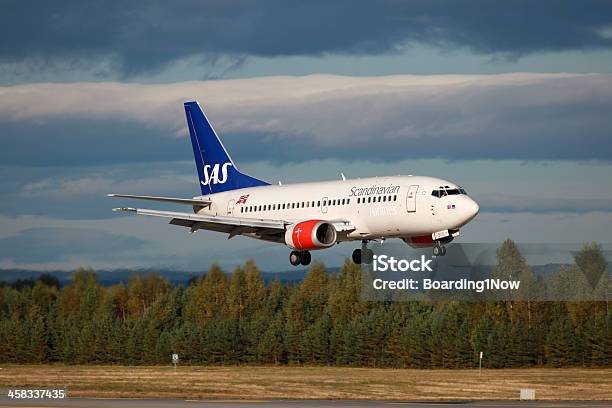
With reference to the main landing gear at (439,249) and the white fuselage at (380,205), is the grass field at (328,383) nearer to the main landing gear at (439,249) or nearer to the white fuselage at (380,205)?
the white fuselage at (380,205)

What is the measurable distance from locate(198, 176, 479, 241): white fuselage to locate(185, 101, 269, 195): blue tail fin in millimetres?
8304

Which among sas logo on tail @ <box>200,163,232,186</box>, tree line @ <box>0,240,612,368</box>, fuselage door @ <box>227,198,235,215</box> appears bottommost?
tree line @ <box>0,240,612,368</box>


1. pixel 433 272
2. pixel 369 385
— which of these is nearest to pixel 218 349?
pixel 433 272

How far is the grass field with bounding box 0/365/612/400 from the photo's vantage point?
89188 mm

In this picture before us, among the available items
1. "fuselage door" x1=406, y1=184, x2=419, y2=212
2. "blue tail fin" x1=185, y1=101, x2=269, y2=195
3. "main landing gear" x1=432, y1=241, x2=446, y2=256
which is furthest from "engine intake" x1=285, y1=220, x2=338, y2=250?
"blue tail fin" x1=185, y1=101, x2=269, y2=195

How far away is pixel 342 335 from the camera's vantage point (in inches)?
6560

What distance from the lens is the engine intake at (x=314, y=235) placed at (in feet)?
→ 264

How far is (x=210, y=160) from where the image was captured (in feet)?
329

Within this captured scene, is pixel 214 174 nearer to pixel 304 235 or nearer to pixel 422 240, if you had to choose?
pixel 304 235

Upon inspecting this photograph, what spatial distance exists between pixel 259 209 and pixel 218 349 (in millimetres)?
79338

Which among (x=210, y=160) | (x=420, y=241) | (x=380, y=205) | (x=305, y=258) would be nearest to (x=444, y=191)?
(x=380, y=205)

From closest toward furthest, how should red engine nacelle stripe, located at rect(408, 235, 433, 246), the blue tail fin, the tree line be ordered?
red engine nacelle stripe, located at rect(408, 235, 433, 246)
the blue tail fin
the tree line

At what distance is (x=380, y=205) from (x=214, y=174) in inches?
909

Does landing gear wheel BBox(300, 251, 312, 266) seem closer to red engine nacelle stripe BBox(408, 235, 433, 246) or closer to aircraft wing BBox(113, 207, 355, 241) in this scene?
aircraft wing BBox(113, 207, 355, 241)
